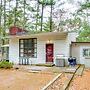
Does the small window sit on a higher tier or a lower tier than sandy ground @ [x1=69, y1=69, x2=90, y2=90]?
higher

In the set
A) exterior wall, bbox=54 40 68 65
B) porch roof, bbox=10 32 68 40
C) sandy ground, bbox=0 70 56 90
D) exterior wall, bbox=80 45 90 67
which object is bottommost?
sandy ground, bbox=0 70 56 90

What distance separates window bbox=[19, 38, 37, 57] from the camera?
2095cm

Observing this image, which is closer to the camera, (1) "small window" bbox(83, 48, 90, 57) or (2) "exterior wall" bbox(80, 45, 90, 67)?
(2) "exterior wall" bbox(80, 45, 90, 67)

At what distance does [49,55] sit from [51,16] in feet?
53.0

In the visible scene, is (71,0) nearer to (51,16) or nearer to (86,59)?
(51,16)

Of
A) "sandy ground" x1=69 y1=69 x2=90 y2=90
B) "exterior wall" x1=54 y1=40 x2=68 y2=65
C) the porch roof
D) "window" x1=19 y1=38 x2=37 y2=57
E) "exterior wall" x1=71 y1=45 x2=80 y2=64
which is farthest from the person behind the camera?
"window" x1=19 y1=38 x2=37 y2=57

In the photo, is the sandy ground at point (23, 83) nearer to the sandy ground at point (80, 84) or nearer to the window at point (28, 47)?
the sandy ground at point (80, 84)

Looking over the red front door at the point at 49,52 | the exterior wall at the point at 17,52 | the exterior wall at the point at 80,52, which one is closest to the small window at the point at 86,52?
the exterior wall at the point at 80,52

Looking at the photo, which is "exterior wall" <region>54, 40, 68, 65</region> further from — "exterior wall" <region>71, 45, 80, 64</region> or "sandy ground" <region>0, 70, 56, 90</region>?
"sandy ground" <region>0, 70, 56, 90</region>

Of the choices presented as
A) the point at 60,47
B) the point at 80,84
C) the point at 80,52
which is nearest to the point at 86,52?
the point at 80,52

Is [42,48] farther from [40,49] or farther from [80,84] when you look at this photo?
[80,84]

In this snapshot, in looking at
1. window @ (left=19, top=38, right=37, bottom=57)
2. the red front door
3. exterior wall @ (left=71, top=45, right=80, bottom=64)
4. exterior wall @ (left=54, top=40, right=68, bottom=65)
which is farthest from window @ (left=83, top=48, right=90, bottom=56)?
window @ (left=19, top=38, right=37, bottom=57)

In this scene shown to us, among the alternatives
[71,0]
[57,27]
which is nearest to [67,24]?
[57,27]

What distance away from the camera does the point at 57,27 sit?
38.2m
